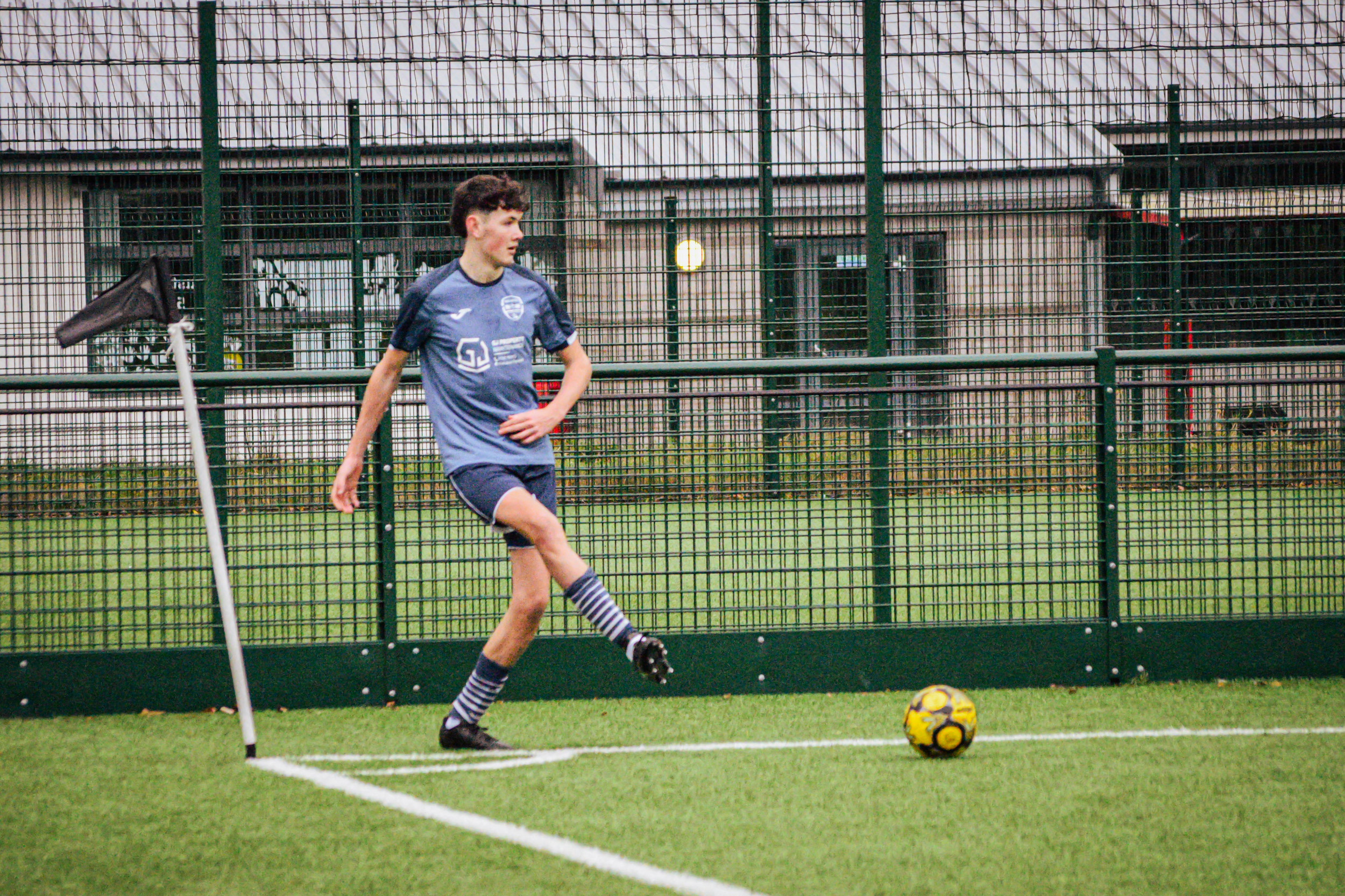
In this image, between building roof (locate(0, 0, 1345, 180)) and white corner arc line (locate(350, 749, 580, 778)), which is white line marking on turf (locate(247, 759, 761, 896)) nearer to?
white corner arc line (locate(350, 749, 580, 778))

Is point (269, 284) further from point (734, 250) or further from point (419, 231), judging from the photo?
point (734, 250)

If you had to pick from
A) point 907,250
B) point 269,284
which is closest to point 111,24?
point 269,284

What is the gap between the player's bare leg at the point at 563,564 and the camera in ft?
15.5

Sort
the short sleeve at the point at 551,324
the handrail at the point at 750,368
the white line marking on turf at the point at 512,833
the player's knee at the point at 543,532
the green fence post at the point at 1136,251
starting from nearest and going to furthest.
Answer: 1. the white line marking on turf at the point at 512,833
2. the player's knee at the point at 543,532
3. the short sleeve at the point at 551,324
4. the handrail at the point at 750,368
5. the green fence post at the point at 1136,251

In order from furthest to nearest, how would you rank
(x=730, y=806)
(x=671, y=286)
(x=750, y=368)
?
(x=671, y=286) < (x=750, y=368) < (x=730, y=806)

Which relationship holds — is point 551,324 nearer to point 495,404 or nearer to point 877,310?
point 495,404

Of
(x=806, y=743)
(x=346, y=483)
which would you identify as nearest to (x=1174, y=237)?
(x=806, y=743)

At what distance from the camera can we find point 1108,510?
247 inches

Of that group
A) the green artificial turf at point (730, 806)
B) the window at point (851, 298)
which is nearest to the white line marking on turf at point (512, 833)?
the green artificial turf at point (730, 806)

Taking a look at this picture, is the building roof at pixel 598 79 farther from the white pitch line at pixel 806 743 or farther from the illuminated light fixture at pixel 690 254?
the white pitch line at pixel 806 743

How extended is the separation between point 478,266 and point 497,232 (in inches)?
5.8

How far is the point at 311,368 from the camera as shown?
342 inches

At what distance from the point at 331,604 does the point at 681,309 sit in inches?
151

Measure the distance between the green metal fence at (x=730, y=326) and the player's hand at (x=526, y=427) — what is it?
115 cm
